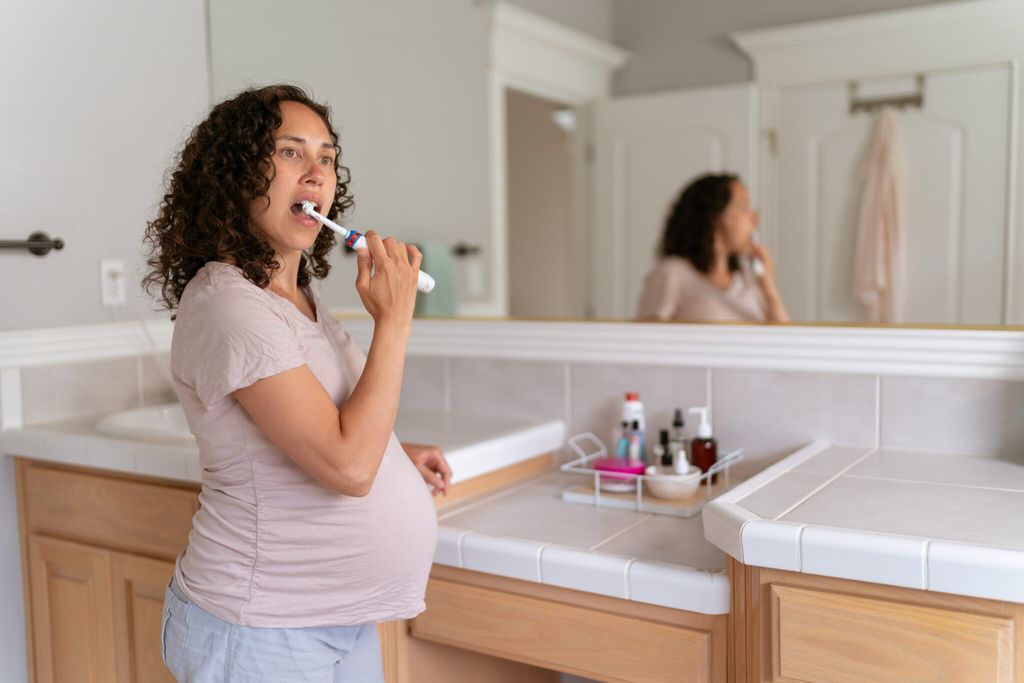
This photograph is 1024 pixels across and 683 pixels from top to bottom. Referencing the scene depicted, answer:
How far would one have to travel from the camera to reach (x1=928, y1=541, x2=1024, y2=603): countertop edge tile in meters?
0.91

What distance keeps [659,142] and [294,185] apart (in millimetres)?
792

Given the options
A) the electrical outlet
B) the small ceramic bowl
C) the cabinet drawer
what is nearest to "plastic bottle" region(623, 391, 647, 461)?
the small ceramic bowl

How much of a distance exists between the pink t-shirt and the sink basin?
1.60ft

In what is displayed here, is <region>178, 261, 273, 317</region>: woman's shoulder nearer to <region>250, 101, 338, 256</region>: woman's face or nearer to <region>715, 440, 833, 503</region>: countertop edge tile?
<region>250, 101, 338, 256</region>: woman's face

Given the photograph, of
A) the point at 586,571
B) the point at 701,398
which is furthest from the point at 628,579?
the point at 701,398

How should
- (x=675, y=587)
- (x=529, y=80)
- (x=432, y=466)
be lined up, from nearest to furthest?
(x=675, y=587) < (x=432, y=466) < (x=529, y=80)

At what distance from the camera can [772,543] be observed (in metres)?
1.03

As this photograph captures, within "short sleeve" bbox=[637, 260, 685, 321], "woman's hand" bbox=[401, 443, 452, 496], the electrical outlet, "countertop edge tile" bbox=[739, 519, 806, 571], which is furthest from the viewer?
the electrical outlet

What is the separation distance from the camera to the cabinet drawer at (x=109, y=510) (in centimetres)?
151

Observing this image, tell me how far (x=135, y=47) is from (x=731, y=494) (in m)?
1.48

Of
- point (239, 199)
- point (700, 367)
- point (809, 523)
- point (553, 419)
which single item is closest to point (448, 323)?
point (553, 419)

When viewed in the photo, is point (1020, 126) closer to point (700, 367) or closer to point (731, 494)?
point (700, 367)

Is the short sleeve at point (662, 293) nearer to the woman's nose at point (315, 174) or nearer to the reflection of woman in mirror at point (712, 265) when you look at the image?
the reflection of woman in mirror at point (712, 265)

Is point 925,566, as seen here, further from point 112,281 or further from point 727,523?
point 112,281
